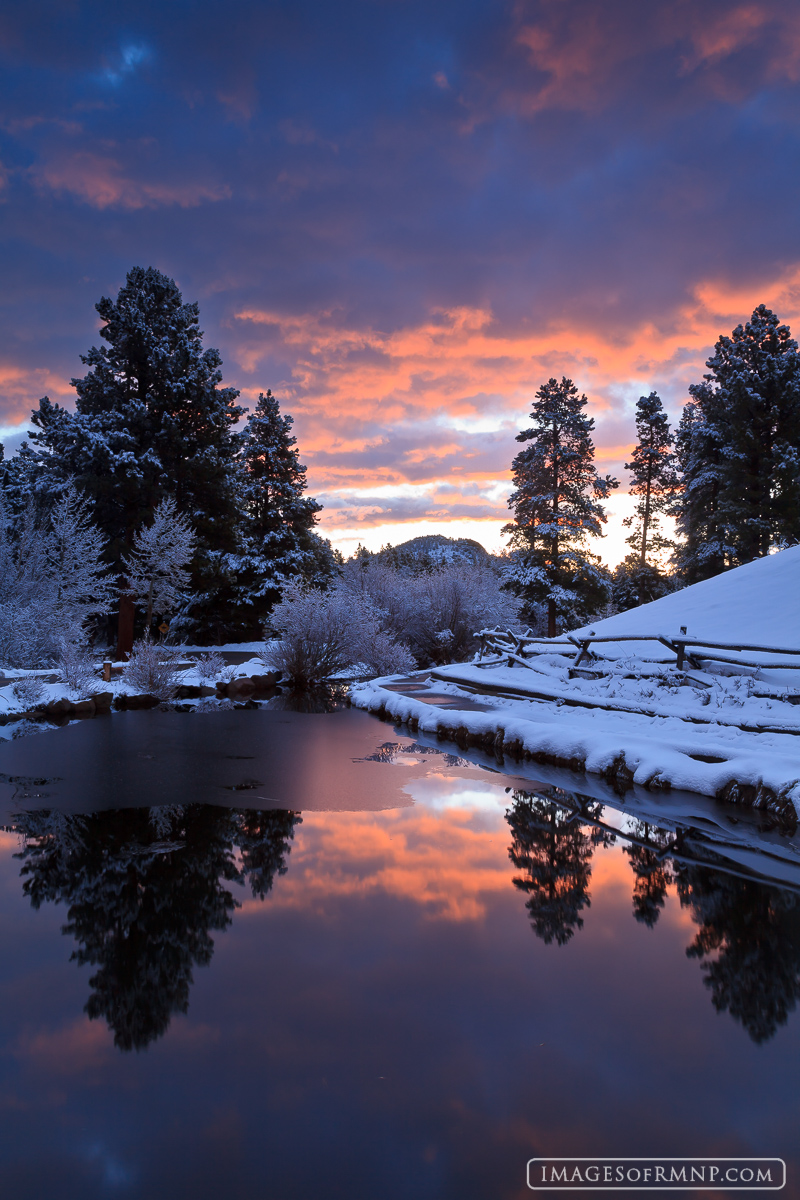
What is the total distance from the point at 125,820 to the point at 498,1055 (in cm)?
481

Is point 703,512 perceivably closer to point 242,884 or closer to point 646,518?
point 646,518

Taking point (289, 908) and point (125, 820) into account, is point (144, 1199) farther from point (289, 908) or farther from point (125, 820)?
point (125, 820)

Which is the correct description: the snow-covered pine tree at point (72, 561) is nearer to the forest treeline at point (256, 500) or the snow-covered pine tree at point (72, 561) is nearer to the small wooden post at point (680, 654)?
the forest treeline at point (256, 500)

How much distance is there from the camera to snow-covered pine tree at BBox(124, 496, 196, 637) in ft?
89.0

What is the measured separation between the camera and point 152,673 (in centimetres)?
1689

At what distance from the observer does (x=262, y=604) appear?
34219 millimetres

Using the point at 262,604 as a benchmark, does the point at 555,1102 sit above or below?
below

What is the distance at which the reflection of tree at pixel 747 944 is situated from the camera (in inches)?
138

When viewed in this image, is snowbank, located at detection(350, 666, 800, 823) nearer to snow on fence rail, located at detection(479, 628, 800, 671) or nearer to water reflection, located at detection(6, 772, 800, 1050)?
water reflection, located at detection(6, 772, 800, 1050)

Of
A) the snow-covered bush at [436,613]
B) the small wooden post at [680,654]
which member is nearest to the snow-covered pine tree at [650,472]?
the snow-covered bush at [436,613]

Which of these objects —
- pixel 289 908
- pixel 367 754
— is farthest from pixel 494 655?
pixel 289 908

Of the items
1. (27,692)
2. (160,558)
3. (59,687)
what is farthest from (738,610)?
(160,558)

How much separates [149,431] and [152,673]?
16.5m

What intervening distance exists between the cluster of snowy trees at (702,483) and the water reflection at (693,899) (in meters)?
25.2
